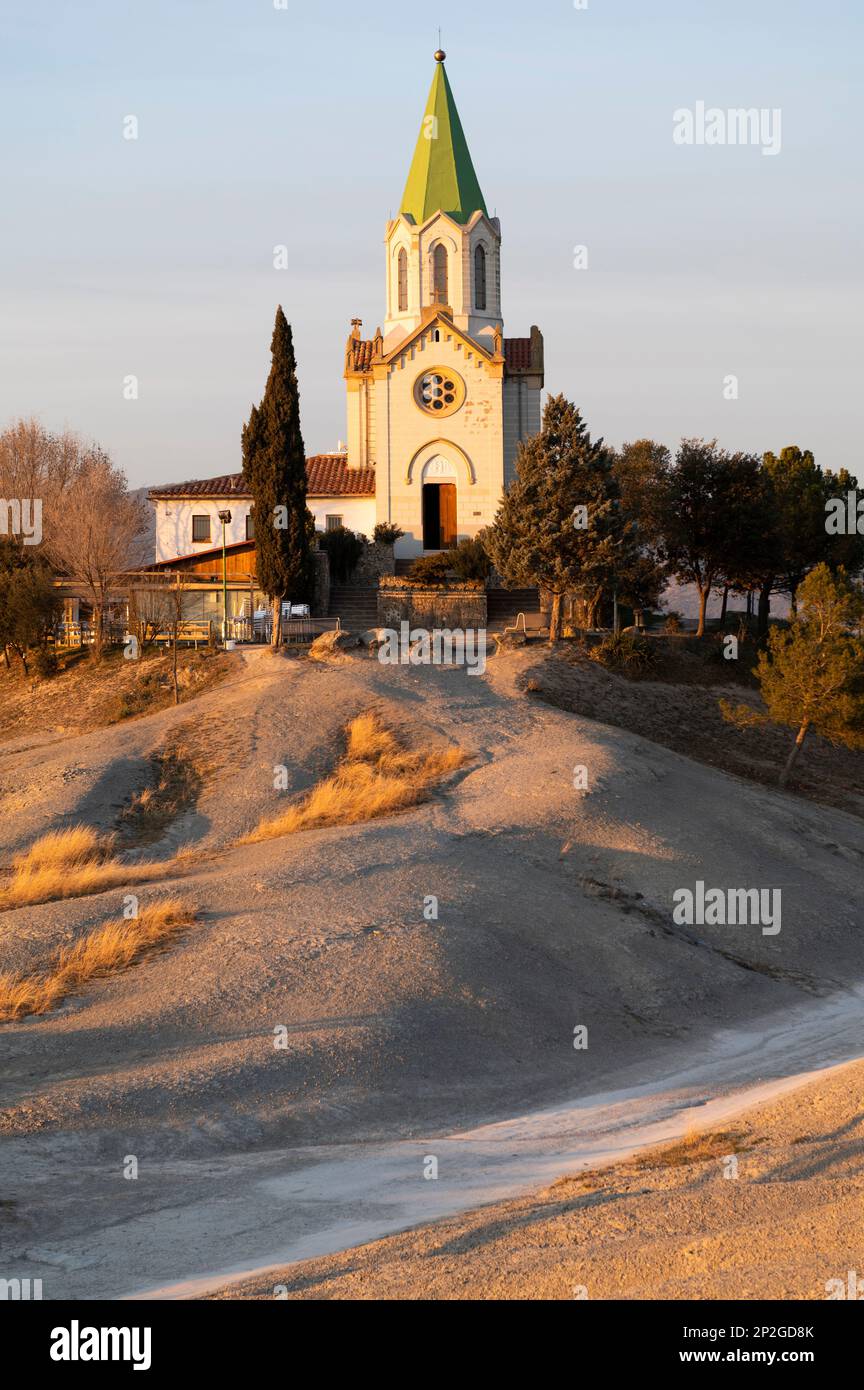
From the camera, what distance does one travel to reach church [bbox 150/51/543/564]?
5831cm

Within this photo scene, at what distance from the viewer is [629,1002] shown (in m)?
22.3

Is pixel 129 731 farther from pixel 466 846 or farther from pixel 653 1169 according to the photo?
pixel 653 1169

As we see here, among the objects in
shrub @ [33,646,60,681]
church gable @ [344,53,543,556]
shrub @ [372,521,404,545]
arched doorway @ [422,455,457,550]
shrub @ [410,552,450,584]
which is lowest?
shrub @ [33,646,60,681]

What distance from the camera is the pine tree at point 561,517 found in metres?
46.1

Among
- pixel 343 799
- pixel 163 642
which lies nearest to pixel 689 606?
pixel 163 642

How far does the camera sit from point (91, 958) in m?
20.8

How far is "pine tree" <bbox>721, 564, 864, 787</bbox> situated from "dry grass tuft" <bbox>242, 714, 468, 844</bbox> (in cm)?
1024

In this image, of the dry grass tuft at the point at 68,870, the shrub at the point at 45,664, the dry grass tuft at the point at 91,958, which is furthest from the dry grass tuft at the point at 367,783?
the shrub at the point at 45,664

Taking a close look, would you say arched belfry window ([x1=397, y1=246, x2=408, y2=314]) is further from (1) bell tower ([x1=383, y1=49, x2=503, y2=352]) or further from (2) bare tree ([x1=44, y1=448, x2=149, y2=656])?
(2) bare tree ([x1=44, y1=448, x2=149, y2=656])

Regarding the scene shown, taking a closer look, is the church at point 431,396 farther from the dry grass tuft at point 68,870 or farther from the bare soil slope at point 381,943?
the dry grass tuft at point 68,870

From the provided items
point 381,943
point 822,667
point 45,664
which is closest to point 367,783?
point 381,943

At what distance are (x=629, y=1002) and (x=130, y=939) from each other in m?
7.61

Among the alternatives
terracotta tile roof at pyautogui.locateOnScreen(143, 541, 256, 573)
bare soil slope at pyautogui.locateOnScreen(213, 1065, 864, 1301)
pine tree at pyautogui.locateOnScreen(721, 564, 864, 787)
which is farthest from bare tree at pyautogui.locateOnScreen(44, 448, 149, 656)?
bare soil slope at pyautogui.locateOnScreen(213, 1065, 864, 1301)

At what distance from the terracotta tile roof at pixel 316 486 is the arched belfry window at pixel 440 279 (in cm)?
761
